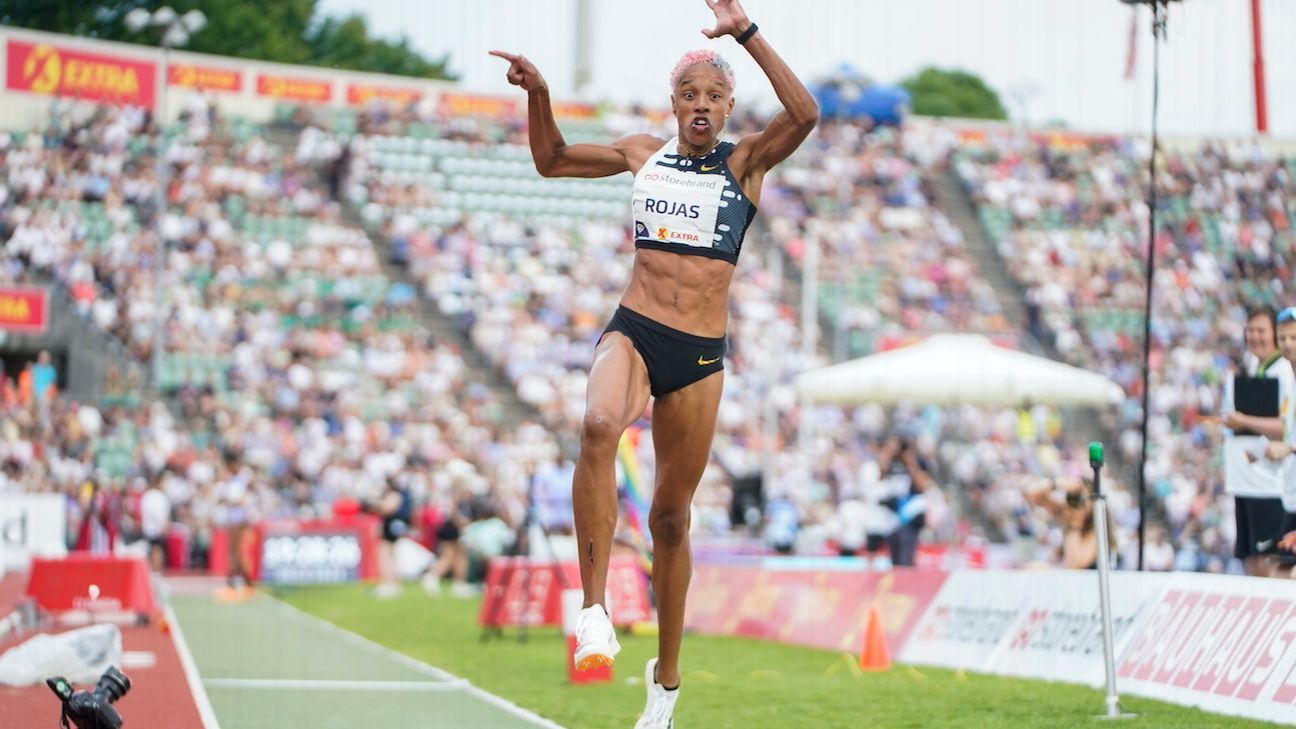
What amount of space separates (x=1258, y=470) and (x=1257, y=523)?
33cm

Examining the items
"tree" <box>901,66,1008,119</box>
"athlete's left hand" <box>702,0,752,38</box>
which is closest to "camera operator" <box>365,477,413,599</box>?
"athlete's left hand" <box>702,0,752,38</box>

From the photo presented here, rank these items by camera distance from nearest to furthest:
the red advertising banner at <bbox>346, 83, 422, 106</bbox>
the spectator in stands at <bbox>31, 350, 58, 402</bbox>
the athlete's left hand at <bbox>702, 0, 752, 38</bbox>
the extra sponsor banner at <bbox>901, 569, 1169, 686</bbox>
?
the athlete's left hand at <bbox>702, 0, 752, 38</bbox>
the extra sponsor banner at <bbox>901, 569, 1169, 686</bbox>
the spectator in stands at <bbox>31, 350, 58, 402</bbox>
the red advertising banner at <bbox>346, 83, 422, 106</bbox>

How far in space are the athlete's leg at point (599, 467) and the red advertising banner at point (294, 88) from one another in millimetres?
31412

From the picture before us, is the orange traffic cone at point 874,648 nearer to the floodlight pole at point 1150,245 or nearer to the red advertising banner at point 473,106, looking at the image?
the floodlight pole at point 1150,245

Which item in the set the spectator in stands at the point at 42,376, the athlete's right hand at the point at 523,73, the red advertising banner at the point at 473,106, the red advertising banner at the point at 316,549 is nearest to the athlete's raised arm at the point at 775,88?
the athlete's right hand at the point at 523,73

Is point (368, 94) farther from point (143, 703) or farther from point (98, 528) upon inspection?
point (143, 703)

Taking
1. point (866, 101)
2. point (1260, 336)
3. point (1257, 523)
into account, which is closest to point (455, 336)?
point (866, 101)

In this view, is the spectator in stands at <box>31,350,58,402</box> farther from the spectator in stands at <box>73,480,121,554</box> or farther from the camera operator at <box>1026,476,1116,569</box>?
the camera operator at <box>1026,476,1116,569</box>

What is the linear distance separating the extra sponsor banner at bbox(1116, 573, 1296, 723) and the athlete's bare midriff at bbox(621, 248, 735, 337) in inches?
137

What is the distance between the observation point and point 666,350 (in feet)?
22.5

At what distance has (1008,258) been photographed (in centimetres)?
3772

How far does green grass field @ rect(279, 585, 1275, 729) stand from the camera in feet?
28.8

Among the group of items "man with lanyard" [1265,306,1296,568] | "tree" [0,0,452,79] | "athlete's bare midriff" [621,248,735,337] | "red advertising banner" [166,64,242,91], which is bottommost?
"man with lanyard" [1265,306,1296,568]

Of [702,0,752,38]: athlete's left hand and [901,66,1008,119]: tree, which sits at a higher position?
[901,66,1008,119]: tree
